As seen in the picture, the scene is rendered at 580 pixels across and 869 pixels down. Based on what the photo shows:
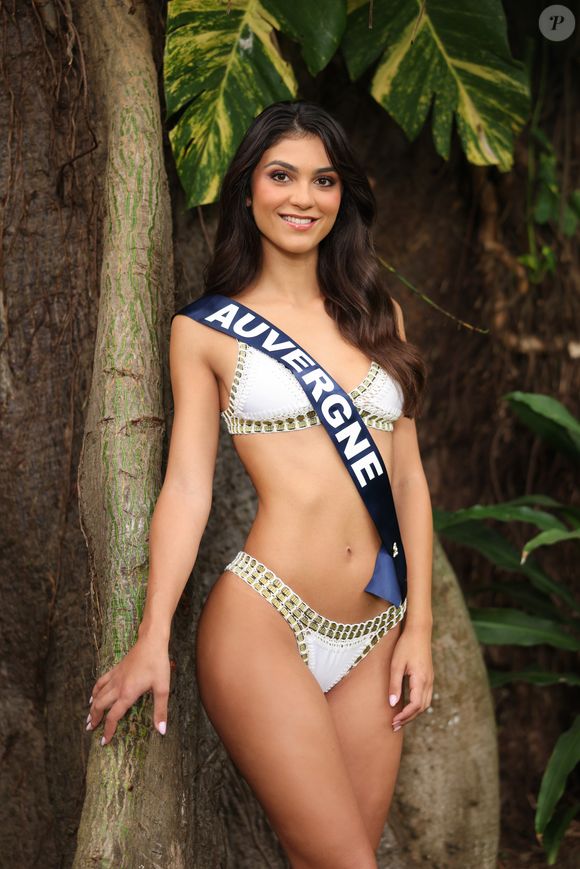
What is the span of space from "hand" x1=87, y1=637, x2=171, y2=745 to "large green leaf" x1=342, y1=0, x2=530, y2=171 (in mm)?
2210

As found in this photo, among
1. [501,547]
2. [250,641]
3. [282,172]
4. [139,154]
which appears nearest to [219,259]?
[282,172]

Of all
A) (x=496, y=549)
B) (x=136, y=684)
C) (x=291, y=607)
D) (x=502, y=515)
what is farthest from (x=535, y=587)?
(x=136, y=684)

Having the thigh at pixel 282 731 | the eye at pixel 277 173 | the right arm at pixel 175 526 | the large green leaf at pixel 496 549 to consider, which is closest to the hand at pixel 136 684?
the right arm at pixel 175 526

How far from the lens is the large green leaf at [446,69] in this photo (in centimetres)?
357

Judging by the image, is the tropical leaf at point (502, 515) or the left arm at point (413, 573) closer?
the left arm at point (413, 573)

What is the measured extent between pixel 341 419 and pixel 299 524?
10.8 inches

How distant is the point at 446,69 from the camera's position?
363 centimetres

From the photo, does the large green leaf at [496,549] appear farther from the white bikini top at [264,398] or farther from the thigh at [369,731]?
the white bikini top at [264,398]

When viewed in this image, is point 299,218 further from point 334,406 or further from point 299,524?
point 299,524

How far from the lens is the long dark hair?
258cm

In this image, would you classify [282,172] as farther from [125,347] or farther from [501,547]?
[501,547]

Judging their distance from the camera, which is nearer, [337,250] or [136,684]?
[136,684]

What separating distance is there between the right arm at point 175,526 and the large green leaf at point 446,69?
159 cm

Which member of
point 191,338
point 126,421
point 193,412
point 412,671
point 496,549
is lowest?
point 496,549
